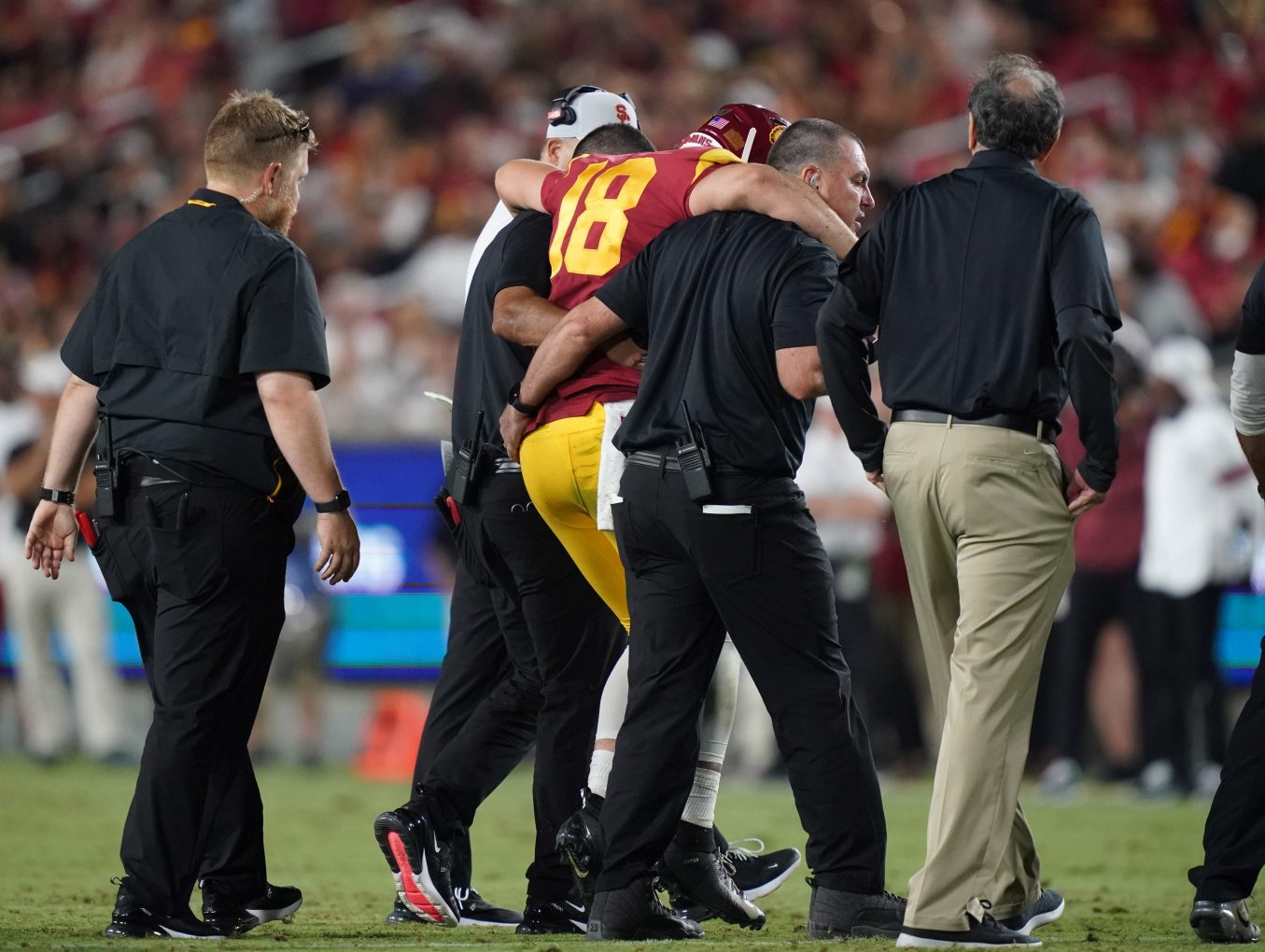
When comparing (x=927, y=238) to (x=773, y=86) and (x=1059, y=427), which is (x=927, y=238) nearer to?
(x=1059, y=427)

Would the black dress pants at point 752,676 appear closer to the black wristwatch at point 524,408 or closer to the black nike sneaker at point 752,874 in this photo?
the black wristwatch at point 524,408

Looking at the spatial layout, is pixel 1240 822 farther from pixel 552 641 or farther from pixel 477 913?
pixel 477 913

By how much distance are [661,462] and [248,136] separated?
158 cm

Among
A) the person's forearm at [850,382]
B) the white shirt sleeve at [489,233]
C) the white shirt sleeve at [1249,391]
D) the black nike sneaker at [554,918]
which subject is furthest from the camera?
the white shirt sleeve at [489,233]

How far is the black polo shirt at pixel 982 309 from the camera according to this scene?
4703mm

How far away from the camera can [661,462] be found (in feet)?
17.0

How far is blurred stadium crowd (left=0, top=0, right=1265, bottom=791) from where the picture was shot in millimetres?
11969

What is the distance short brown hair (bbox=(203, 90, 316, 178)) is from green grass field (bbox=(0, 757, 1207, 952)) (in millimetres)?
2238

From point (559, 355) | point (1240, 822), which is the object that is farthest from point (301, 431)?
point (1240, 822)

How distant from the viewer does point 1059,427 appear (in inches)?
197

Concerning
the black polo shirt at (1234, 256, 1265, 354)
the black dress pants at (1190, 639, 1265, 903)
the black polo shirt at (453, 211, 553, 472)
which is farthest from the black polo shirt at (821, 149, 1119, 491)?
the black polo shirt at (453, 211, 553, 472)

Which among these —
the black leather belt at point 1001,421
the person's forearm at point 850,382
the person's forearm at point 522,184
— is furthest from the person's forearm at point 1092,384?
the person's forearm at point 522,184

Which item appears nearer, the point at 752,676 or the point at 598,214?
the point at 752,676

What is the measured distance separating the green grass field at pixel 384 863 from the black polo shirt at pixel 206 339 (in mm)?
1394
